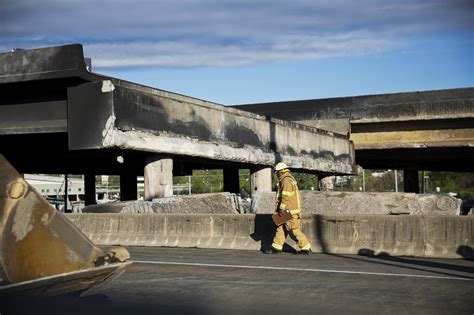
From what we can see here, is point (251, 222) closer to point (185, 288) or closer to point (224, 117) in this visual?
point (185, 288)

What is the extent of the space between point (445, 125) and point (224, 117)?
12.6m

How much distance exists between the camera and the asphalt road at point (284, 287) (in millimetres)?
8117

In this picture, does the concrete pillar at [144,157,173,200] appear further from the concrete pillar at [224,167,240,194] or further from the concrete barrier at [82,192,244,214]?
the concrete pillar at [224,167,240,194]

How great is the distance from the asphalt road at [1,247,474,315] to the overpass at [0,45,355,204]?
19.6ft

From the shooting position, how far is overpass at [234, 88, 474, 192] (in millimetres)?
30969

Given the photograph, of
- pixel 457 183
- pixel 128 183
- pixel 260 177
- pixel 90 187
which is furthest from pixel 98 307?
pixel 457 183

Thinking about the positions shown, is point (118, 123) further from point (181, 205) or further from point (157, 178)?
point (181, 205)

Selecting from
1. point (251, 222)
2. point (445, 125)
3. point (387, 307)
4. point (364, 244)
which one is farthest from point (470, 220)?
point (445, 125)

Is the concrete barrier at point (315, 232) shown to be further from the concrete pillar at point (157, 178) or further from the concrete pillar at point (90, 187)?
the concrete pillar at point (90, 187)

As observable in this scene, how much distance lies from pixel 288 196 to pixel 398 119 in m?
18.7

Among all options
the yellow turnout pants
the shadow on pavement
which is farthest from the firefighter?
the shadow on pavement

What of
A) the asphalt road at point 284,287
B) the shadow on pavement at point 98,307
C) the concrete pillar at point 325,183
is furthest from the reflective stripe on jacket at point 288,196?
the concrete pillar at point 325,183

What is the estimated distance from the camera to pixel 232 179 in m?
35.2

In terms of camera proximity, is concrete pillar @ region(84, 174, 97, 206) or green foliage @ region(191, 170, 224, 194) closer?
concrete pillar @ region(84, 174, 97, 206)
